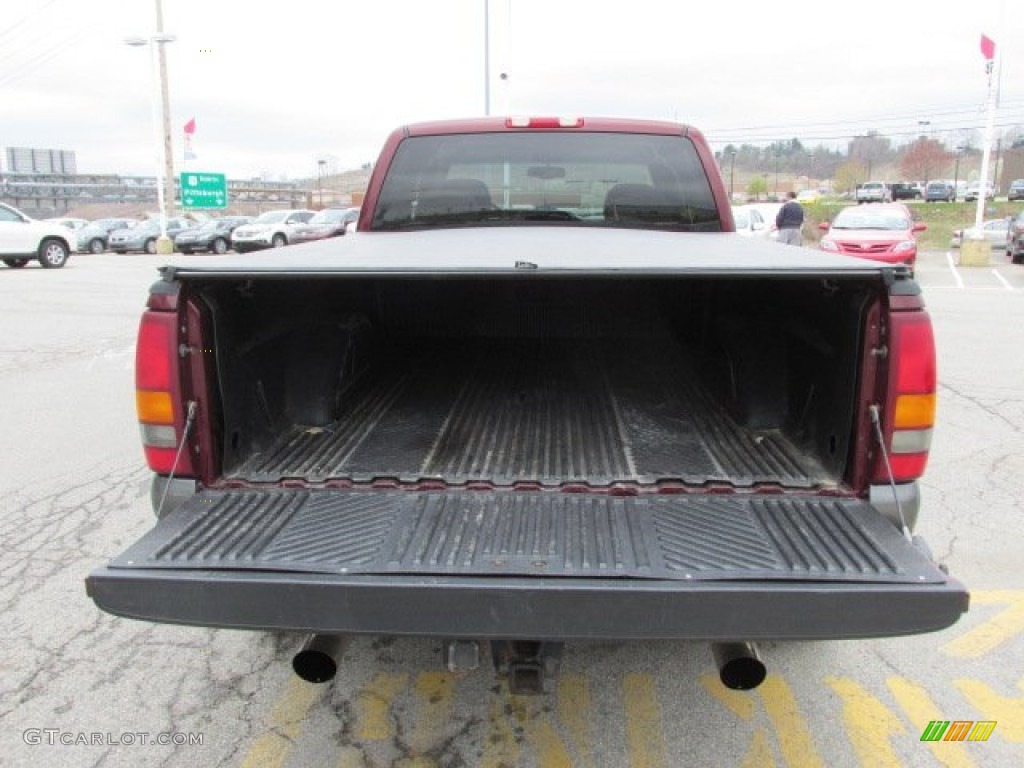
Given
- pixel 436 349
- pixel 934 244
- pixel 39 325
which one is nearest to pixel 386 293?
pixel 436 349

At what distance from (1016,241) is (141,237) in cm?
2969

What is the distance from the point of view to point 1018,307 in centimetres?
1263

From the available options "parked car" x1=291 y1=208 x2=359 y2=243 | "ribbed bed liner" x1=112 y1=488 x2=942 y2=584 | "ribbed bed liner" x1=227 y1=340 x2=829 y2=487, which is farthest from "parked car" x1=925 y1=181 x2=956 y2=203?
"ribbed bed liner" x1=112 y1=488 x2=942 y2=584

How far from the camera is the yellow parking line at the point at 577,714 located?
2.51 metres

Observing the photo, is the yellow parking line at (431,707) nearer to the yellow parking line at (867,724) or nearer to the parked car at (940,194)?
the yellow parking line at (867,724)

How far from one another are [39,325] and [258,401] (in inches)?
386

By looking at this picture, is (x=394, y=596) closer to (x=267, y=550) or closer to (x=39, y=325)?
(x=267, y=550)

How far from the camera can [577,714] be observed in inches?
106

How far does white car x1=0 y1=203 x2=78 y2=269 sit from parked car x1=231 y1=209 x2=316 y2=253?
7903 mm

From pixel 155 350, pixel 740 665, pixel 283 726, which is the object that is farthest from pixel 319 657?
pixel 740 665

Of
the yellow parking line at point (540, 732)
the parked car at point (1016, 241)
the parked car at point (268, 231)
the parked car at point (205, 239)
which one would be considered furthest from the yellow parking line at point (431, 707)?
the parked car at point (205, 239)

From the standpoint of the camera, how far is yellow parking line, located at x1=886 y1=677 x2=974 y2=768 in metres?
2.47

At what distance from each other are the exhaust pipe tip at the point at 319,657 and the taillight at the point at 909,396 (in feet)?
5.45

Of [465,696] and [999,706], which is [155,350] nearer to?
[465,696]
